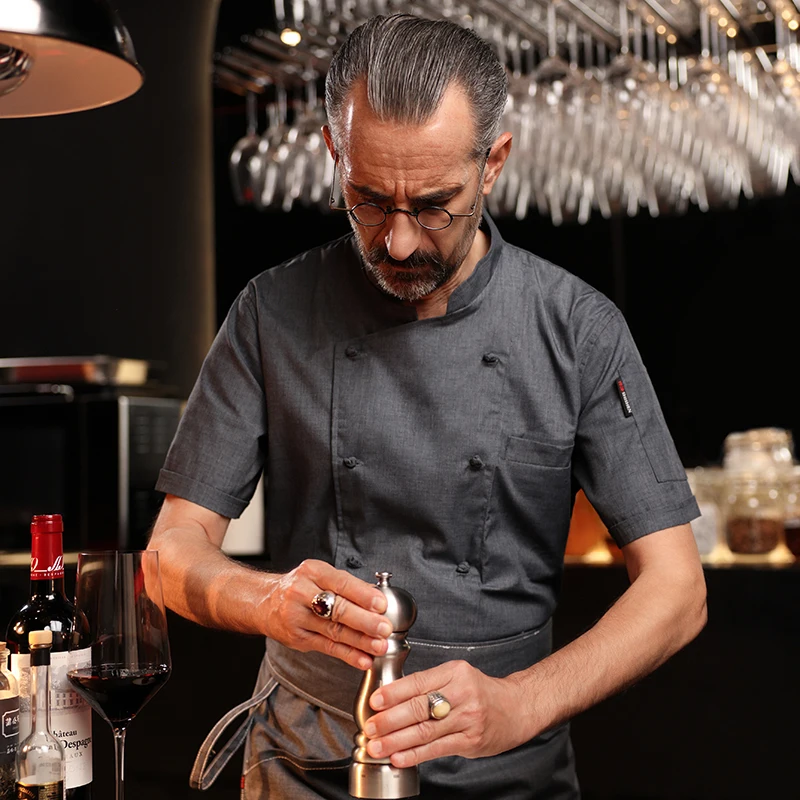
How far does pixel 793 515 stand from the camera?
9.37 feet

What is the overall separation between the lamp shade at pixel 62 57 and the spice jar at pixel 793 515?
2030mm

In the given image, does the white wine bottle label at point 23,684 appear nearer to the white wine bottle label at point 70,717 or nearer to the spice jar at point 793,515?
the white wine bottle label at point 70,717

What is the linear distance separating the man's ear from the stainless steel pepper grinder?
0.61 m

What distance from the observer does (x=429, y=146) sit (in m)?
1.36

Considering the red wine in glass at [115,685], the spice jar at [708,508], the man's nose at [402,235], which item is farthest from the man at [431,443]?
the spice jar at [708,508]

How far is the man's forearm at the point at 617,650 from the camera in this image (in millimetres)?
1282

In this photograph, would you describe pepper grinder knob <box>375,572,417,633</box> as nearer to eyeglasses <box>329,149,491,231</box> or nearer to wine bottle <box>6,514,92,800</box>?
wine bottle <box>6,514,92,800</box>

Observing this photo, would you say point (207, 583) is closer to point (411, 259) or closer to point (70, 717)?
point (70, 717)

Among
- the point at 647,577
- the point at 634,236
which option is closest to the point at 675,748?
the point at 647,577

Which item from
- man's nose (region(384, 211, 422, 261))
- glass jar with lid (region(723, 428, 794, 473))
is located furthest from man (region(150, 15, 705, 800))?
glass jar with lid (region(723, 428, 794, 473))

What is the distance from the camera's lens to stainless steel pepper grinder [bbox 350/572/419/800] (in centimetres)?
108

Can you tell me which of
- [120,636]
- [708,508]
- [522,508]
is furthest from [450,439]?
[708,508]

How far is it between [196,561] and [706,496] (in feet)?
6.05

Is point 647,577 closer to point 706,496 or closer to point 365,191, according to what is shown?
point 365,191
